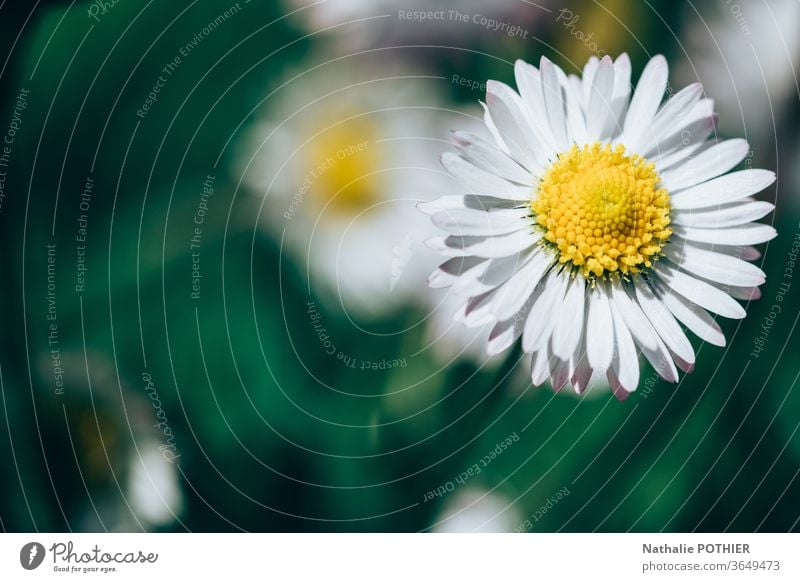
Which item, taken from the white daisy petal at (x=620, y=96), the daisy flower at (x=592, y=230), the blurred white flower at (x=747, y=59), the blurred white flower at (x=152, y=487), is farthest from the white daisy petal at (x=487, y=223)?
the blurred white flower at (x=152, y=487)

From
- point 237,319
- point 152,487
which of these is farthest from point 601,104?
point 152,487

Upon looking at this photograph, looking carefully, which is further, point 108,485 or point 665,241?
point 108,485

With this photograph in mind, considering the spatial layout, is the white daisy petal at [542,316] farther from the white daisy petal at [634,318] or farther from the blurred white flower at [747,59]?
the blurred white flower at [747,59]

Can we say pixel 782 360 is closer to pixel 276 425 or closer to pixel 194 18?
pixel 276 425
